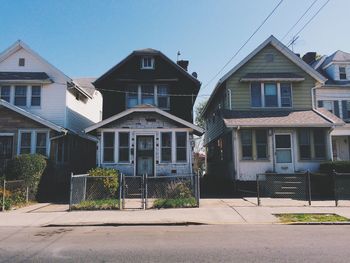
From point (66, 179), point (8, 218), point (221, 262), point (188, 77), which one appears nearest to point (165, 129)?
point (188, 77)

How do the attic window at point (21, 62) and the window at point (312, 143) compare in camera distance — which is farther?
the attic window at point (21, 62)

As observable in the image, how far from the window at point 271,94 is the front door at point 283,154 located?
Result: 8.03ft

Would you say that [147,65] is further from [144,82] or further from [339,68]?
[339,68]

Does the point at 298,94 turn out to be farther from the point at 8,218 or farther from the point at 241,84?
the point at 8,218

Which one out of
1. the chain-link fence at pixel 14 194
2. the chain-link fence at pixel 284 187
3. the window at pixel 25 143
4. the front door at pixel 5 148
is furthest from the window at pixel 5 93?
the chain-link fence at pixel 284 187

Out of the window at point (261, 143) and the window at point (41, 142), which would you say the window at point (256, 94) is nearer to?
the window at point (261, 143)

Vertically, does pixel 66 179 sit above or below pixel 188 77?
below

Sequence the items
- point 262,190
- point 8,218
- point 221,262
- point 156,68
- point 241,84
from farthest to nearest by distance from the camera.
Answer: point 156,68, point 241,84, point 262,190, point 8,218, point 221,262

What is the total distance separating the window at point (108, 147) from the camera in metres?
19.5

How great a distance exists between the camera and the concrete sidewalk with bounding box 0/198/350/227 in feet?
36.4

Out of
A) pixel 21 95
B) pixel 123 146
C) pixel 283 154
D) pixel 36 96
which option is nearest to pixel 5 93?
pixel 21 95

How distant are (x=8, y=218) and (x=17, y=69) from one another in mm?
13360

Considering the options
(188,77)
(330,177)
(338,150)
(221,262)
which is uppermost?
(188,77)

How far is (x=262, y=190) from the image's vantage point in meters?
18.8
